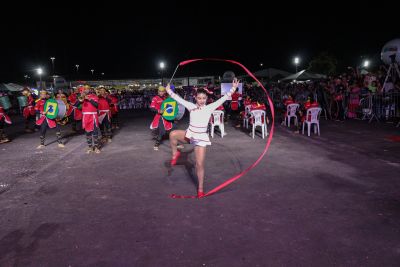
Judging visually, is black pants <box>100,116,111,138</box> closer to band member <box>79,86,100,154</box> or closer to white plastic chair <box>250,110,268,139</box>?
A: band member <box>79,86,100,154</box>

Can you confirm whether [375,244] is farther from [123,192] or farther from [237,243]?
[123,192]

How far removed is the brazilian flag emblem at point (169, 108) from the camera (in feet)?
30.6

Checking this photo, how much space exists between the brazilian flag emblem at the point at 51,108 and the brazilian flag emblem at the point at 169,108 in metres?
3.54

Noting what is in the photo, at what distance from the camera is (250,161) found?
7.87 m

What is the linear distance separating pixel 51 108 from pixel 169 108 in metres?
3.81

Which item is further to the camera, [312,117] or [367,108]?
[367,108]

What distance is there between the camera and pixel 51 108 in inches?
400

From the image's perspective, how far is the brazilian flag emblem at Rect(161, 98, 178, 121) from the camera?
931 cm

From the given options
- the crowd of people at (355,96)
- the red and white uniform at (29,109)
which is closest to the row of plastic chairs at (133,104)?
the red and white uniform at (29,109)

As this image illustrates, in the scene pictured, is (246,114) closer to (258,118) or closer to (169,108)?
(258,118)

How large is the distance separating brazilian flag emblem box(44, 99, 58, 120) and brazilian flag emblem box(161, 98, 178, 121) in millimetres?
3535

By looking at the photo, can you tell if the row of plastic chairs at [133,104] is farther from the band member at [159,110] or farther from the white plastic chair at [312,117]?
the band member at [159,110]

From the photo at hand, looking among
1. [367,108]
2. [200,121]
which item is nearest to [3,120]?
[200,121]

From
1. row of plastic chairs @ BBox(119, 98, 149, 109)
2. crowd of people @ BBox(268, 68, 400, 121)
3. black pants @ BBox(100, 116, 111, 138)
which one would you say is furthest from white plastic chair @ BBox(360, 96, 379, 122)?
row of plastic chairs @ BBox(119, 98, 149, 109)
